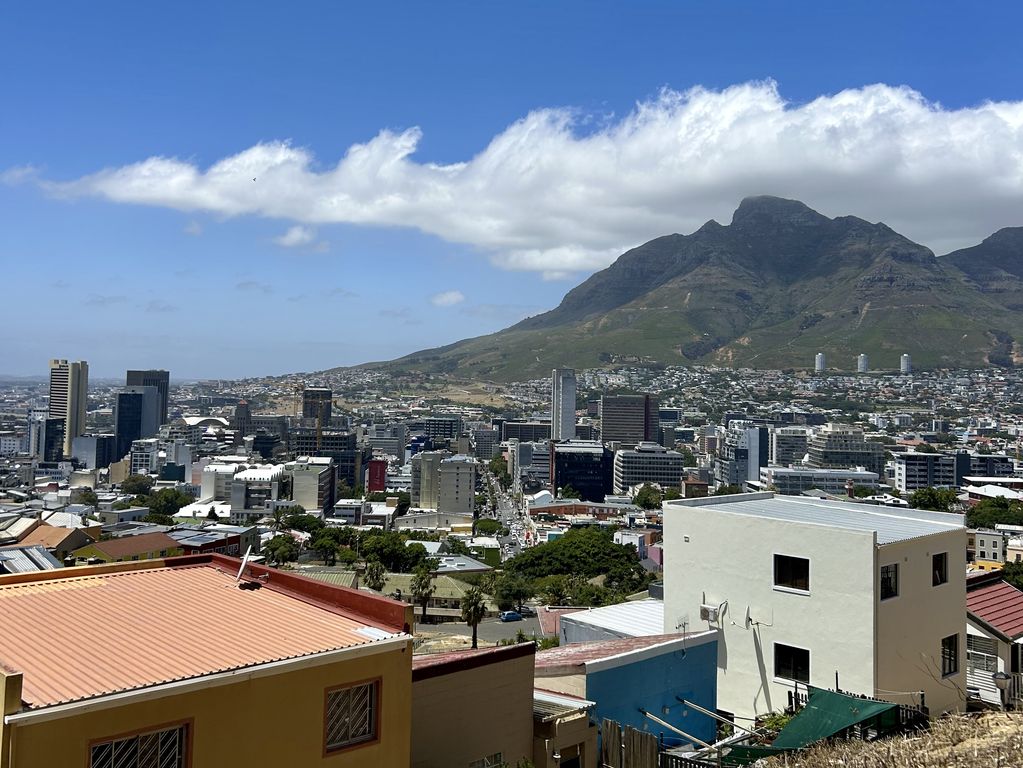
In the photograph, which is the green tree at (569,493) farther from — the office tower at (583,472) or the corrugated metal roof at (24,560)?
the corrugated metal roof at (24,560)

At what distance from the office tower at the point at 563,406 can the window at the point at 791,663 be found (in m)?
154

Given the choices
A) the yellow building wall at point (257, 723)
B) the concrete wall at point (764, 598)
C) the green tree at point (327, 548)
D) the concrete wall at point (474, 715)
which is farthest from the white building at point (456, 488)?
the yellow building wall at point (257, 723)

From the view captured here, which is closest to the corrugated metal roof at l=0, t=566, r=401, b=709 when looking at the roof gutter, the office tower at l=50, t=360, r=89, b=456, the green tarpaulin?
the roof gutter

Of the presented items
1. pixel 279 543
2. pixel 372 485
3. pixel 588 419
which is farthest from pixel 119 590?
pixel 588 419

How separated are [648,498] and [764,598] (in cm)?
9015

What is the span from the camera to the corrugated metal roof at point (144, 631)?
208 inches

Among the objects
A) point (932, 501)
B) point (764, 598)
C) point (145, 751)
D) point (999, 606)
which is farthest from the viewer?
point (932, 501)

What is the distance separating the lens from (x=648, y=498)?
100500 mm

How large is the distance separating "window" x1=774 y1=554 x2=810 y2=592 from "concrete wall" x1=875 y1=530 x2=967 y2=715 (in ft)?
3.04

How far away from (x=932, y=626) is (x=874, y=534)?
2.08 metres

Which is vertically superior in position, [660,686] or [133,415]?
[133,415]

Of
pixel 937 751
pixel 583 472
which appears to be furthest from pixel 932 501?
pixel 937 751

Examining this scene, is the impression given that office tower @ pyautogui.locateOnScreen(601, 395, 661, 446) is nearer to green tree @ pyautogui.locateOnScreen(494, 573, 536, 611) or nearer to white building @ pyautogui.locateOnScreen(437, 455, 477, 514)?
white building @ pyautogui.locateOnScreen(437, 455, 477, 514)

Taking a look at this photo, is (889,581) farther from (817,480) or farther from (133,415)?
(133,415)
